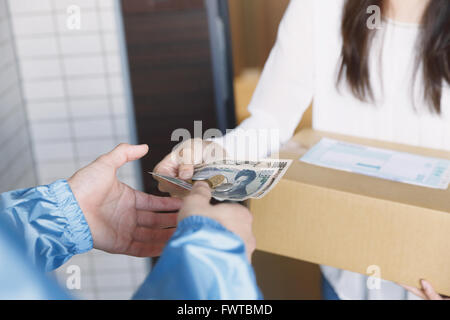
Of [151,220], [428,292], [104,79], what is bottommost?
[428,292]

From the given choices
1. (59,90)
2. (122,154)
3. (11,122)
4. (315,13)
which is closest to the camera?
(122,154)

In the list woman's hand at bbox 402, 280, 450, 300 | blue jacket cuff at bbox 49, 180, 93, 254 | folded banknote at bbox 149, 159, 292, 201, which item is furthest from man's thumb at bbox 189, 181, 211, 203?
woman's hand at bbox 402, 280, 450, 300

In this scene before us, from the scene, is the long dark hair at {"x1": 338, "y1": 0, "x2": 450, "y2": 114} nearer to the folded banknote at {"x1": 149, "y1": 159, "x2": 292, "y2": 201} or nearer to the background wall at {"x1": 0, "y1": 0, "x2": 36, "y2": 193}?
the folded banknote at {"x1": 149, "y1": 159, "x2": 292, "y2": 201}

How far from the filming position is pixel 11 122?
2191mm

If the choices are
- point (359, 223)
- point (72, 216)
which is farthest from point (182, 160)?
point (359, 223)

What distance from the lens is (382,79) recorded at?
1393mm

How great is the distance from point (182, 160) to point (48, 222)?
0.39m

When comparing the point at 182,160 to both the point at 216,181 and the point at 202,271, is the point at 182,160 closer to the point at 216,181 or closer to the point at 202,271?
the point at 216,181

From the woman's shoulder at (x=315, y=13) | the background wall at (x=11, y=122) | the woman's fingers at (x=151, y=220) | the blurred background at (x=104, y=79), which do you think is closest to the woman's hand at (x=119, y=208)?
the woman's fingers at (x=151, y=220)

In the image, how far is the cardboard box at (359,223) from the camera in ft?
3.41

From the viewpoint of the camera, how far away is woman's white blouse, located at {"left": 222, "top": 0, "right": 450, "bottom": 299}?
1354 millimetres
